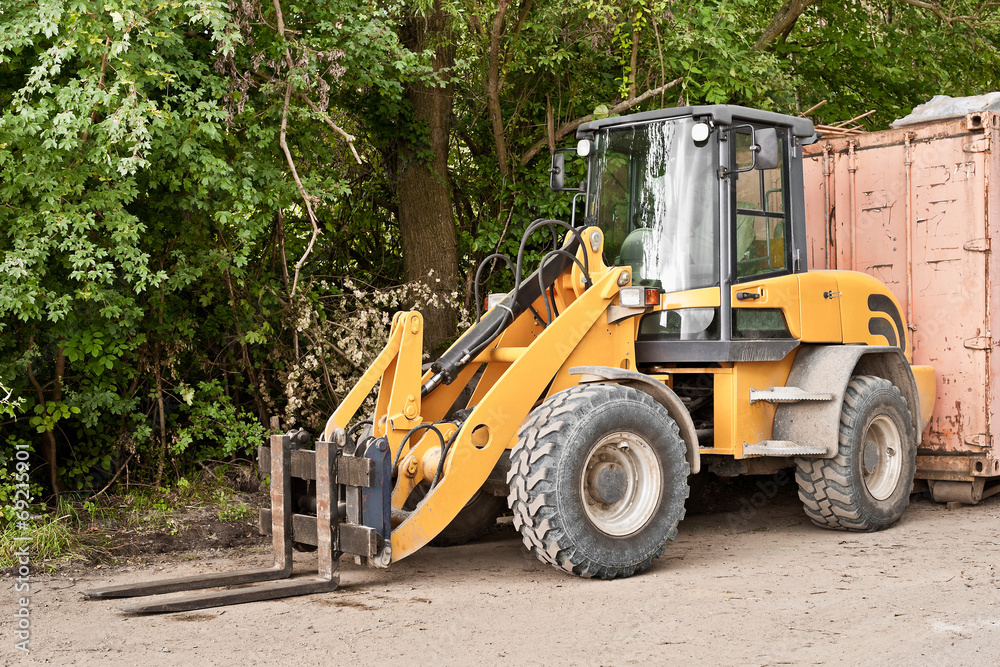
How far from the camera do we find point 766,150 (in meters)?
6.61

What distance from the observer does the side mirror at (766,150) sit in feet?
21.7

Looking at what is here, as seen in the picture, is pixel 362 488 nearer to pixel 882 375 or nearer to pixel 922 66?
pixel 882 375

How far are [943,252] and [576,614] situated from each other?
472 centimetres

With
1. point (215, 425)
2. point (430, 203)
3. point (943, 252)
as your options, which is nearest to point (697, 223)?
point (943, 252)

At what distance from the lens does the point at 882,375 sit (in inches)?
311

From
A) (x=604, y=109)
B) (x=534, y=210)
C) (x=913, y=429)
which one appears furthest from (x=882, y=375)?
(x=534, y=210)

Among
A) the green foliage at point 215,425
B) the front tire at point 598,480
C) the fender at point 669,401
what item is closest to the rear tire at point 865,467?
the fender at point 669,401

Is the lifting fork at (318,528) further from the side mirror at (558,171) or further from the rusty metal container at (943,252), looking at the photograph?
the rusty metal container at (943,252)

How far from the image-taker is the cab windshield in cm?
673

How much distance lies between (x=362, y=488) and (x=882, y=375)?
4.32m

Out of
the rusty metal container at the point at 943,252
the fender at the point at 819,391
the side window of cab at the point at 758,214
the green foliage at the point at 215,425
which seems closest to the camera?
the side window of cab at the point at 758,214

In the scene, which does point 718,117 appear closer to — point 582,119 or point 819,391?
point 819,391

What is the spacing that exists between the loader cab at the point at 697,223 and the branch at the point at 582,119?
2546mm

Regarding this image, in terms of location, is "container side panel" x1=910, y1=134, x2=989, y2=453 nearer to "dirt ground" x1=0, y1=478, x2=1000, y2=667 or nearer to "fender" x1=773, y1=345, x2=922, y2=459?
"fender" x1=773, y1=345, x2=922, y2=459
